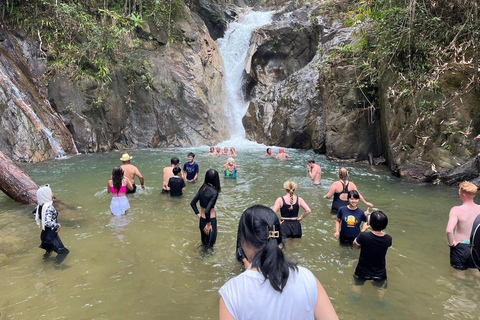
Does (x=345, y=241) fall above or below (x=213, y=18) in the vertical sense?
below

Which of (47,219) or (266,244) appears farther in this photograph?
(47,219)

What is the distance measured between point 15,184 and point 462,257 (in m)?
9.39

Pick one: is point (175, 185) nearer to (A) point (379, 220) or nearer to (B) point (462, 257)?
(A) point (379, 220)

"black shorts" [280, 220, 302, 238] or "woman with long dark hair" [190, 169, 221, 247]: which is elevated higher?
"woman with long dark hair" [190, 169, 221, 247]

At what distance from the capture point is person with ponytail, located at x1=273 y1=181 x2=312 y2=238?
5.56m

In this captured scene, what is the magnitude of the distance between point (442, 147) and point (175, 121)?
15.4 m

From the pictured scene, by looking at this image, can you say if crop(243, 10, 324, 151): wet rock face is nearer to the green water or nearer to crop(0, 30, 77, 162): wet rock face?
the green water

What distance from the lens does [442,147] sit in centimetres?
1041

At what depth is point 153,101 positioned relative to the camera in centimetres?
2055

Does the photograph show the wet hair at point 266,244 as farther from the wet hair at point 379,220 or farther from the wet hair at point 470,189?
the wet hair at point 470,189

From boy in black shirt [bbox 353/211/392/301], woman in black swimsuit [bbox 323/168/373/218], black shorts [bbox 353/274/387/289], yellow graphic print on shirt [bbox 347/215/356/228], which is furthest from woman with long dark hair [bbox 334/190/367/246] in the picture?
woman in black swimsuit [bbox 323/168/373/218]

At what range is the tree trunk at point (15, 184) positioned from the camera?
752 cm

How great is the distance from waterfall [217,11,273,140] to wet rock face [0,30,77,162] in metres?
11.6

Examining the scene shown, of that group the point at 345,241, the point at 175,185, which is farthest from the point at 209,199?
the point at 175,185
